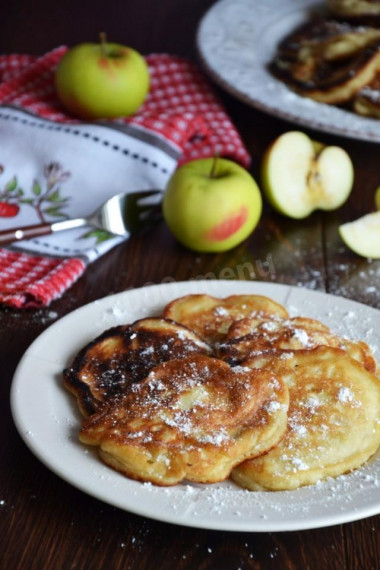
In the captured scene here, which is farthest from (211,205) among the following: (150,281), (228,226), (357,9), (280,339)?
(357,9)

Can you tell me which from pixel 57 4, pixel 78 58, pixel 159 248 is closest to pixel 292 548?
pixel 159 248

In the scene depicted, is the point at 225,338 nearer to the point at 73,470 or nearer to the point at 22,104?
the point at 73,470

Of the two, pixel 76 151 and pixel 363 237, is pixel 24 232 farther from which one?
pixel 363 237

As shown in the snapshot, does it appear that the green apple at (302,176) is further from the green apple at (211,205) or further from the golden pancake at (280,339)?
the golden pancake at (280,339)

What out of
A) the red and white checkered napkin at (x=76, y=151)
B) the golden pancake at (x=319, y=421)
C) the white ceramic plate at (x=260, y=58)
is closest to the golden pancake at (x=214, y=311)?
the golden pancake at (x=319, y=421)

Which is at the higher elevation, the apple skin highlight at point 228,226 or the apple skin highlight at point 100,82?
the apple skin highlight at point 100,82

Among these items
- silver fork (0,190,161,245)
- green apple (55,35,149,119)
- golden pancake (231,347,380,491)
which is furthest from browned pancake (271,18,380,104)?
golden pancake (231,347,380,491)

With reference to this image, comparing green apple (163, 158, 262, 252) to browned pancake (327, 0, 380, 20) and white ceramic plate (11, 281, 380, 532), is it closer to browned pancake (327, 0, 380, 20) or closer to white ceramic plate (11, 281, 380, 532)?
white ceramic plate (11, 281, 380, 532)

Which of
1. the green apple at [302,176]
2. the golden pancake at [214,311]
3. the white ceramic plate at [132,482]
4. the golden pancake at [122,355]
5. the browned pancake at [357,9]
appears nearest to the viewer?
the white ceramic plate at [132,482]
